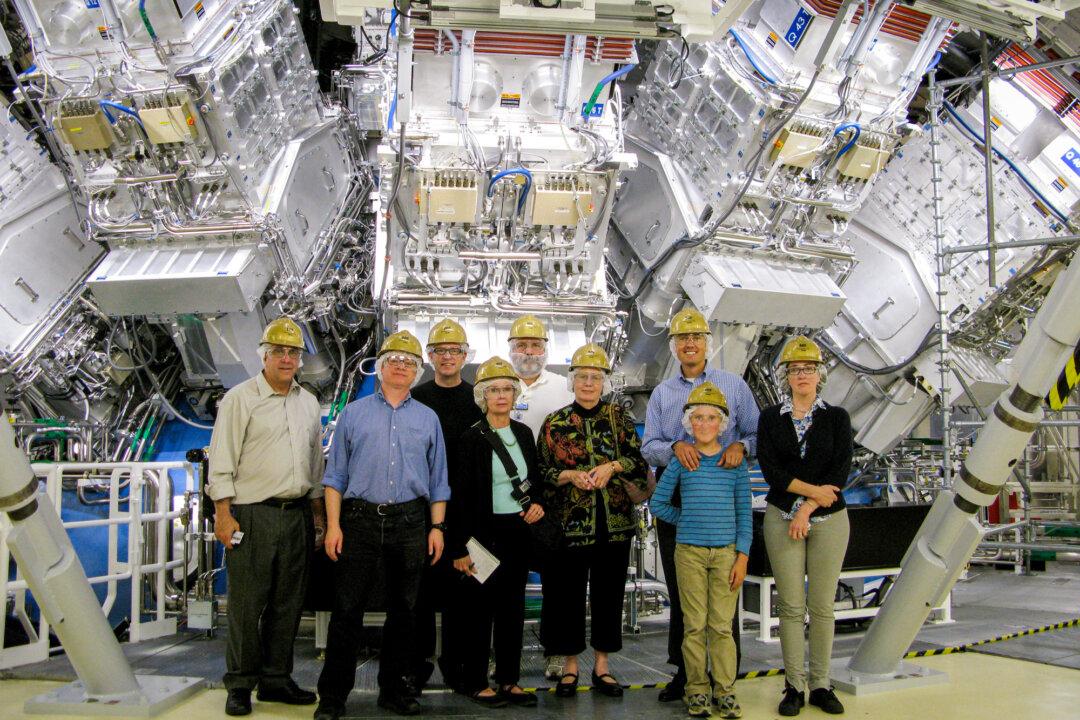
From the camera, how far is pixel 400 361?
4266 mm

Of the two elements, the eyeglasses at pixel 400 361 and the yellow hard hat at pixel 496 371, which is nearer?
the eyeglasses at pixel 400 361

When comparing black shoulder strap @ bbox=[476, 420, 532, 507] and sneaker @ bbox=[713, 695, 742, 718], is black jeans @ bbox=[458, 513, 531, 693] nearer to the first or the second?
→ black shoulder strap @ bbox=[476, 420, 532, 507]

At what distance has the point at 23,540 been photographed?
13.0 feet

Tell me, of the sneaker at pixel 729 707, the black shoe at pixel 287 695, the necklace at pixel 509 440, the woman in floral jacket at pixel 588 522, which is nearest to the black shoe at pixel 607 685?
the woman in floral jacket at pixel 588 522

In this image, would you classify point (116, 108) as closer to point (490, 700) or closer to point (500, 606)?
point (500, 606)

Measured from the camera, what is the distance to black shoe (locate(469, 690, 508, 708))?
13.7 ft

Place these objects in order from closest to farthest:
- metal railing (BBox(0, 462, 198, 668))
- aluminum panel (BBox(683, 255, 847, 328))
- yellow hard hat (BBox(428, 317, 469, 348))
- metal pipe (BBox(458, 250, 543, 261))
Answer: yellow hard hat (BBox(428, 317, 469, 348)), metal railing (BBox(0, 462, 198, 668)), metal pipe (BBox(458, 250, 543, 261)), aluminum panel (BBox(683, 255, 847, 328))

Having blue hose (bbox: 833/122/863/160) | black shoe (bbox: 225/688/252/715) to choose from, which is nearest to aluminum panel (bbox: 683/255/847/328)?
blue hose (bbox: 833/122/863/160)

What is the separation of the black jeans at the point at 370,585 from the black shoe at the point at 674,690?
1227 millimetres

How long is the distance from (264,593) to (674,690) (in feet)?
6.50

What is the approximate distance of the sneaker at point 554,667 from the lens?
15.5 ft

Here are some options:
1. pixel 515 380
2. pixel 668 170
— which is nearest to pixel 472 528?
pixel 515 380

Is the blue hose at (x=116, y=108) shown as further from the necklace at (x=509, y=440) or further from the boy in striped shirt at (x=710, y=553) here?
the boy in striped shirt at (x=710, y=553)

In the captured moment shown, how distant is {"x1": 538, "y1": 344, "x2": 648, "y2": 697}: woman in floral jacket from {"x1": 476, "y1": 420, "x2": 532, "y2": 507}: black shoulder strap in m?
0.17
